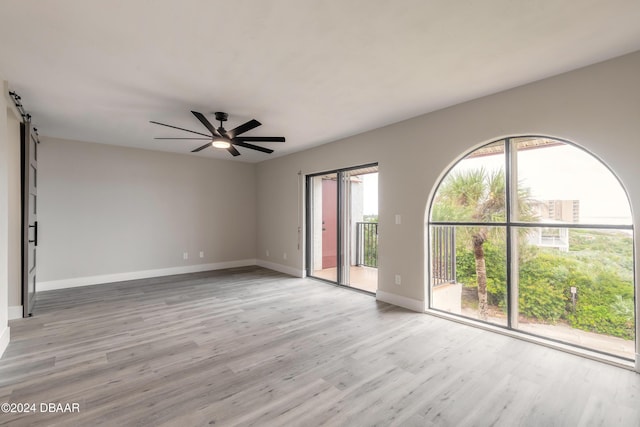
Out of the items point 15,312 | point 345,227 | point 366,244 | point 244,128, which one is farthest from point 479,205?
point 15,312

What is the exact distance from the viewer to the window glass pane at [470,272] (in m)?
3.33

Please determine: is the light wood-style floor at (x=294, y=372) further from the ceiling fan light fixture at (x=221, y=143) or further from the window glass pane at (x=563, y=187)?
the ceiling fan light fixture at (x=221, y=143)

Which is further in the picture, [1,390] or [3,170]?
[3,170]

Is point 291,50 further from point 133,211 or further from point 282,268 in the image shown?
point 133,211

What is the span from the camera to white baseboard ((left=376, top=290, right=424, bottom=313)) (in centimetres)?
Result: 388

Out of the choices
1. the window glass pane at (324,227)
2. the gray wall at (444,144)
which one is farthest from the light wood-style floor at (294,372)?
the window glass pane at (324,227)

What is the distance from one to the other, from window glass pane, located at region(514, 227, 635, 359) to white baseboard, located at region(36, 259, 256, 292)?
5740 mm

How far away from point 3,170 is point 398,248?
14.6 feet

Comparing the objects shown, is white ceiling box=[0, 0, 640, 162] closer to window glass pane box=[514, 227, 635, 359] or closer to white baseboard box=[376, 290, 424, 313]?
window glass pane box=[514, 227, 635, 359]

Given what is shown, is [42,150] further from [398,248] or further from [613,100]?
[613,100]

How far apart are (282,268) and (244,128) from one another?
375 cm

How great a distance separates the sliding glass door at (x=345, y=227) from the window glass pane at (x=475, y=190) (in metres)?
1.34

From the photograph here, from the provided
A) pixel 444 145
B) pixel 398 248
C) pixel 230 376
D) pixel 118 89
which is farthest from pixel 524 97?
pixel 118 89

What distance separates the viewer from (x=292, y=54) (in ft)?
8.00
